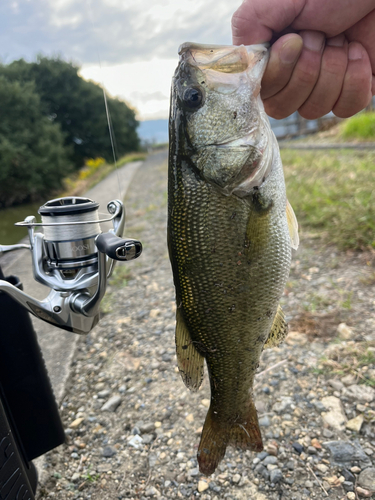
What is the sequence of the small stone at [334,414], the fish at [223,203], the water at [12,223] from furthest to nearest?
the water at [12,223], the small stone at [334,414], the fish at [223,203]

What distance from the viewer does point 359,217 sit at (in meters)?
3.67

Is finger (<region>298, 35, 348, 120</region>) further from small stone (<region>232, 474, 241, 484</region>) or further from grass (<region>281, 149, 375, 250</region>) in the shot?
grass (<region>281, 149, 375, 250</region>)

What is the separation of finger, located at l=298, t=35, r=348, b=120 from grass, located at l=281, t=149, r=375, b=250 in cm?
209

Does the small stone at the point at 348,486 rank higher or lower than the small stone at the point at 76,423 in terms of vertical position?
higher

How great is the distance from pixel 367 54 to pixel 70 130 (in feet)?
108

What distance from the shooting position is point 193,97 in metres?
1.42

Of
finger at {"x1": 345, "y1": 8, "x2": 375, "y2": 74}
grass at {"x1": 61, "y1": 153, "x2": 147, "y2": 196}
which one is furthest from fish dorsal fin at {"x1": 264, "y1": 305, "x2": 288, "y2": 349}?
grass at {"x1": 61, "y1": 153, "x2": 147, "y2": 196}

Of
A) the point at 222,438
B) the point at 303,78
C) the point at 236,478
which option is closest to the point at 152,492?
the point at 236,478

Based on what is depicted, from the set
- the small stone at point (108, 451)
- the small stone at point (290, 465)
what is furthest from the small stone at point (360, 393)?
the small stone at point (108, 451)

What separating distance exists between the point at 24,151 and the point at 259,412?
775 inches

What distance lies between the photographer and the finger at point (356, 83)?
66.4 inches

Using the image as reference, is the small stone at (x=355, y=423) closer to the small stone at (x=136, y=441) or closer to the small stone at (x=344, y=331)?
the small stone at (x=344, y=331)

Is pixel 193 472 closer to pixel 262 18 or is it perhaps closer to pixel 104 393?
pixel 104 393

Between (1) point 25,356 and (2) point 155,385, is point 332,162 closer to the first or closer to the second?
(2) point 155,385
